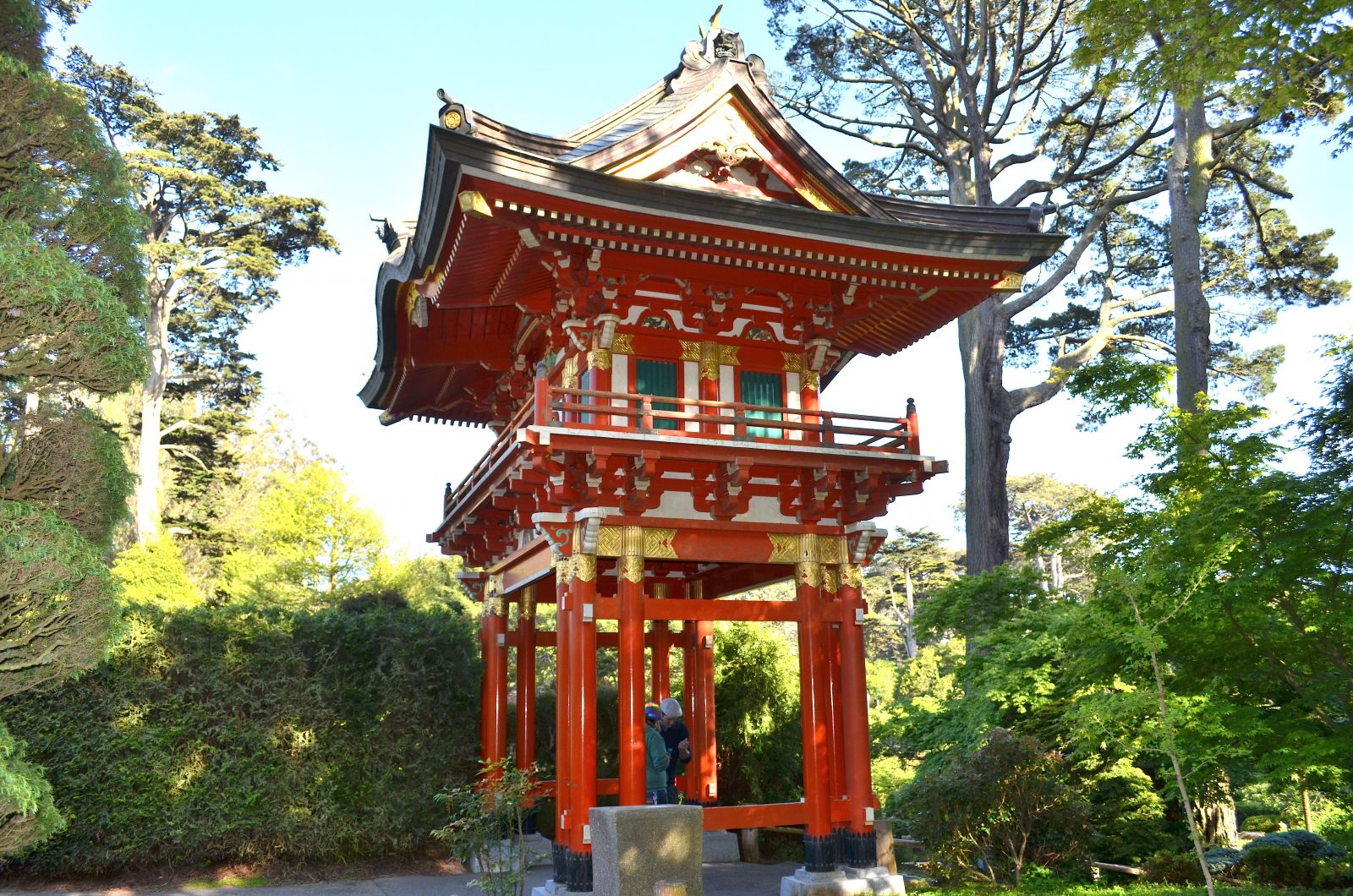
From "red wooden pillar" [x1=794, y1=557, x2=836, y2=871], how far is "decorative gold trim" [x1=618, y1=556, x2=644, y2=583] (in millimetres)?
2050

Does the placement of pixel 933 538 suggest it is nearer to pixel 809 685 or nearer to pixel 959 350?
pixel 959 350

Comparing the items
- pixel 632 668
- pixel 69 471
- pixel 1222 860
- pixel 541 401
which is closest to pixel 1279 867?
pixel 1222 860

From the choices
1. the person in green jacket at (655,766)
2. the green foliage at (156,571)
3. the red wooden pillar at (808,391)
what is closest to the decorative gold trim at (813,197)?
the red wooden pillar at (808,391)

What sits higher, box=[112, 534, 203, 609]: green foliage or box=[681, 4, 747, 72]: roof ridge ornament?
box=[681, 4, 747, 72]: roof ridge ornament

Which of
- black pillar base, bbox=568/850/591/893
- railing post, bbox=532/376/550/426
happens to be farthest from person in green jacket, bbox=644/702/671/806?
railing post, bbox=532/376/550/426

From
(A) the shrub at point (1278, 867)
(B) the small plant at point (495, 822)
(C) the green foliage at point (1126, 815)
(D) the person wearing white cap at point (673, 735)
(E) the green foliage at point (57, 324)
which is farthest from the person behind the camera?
(C) the green foliage at point (1126, 815)

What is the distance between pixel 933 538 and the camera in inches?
1891

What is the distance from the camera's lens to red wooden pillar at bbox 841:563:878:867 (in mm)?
11156

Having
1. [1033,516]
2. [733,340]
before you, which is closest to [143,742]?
[733,340]

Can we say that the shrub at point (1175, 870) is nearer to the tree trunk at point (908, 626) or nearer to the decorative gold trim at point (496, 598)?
the decorative gold trim at point (496, 598)

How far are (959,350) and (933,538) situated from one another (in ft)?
92.3

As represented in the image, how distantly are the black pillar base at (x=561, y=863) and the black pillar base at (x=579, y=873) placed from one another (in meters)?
0.11

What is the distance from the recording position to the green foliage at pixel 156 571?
75.0 ft

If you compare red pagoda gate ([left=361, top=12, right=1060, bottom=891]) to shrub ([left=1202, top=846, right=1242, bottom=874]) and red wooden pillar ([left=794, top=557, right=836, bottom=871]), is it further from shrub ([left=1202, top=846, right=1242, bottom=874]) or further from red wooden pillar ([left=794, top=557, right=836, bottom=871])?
shrub ([left=1202, top=846, right=1242, bottom=874])
